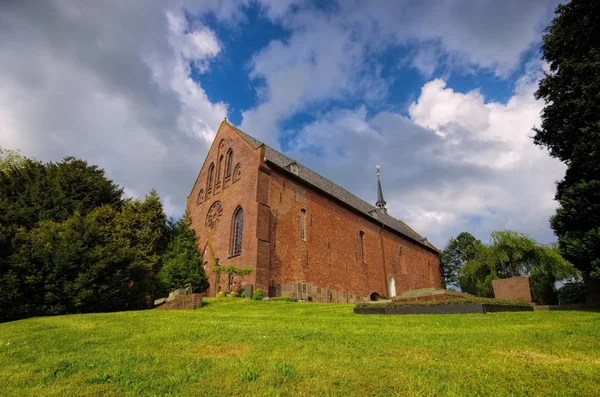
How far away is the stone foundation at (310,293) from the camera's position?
23578 mm

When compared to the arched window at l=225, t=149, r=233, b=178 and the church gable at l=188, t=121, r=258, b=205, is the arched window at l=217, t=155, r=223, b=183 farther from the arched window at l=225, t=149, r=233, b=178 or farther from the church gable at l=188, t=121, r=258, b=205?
the arched window at l=225, t=149, r=233, b=178

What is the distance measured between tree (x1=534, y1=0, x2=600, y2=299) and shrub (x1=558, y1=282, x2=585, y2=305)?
13.5 metres

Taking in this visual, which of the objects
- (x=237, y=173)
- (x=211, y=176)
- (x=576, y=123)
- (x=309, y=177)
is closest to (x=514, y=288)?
(x=576, y=123)

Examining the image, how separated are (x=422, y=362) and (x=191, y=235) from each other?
80.6ft

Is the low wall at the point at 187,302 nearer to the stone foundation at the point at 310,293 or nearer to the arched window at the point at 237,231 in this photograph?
the stone foundation at the point at 310,293

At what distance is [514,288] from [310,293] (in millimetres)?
12738

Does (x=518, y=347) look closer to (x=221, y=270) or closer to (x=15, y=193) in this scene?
(x=221, y=270)

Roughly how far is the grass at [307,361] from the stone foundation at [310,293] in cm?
1432

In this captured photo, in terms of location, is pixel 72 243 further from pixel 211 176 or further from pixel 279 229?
pixel 211 176

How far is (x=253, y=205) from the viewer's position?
24.3 m

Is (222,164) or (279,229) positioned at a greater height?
(222,164)

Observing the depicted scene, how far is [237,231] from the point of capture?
85.0ft

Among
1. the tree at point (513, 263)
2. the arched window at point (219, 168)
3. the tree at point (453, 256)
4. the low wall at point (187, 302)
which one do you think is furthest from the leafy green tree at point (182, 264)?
the tree at point (453, 256)

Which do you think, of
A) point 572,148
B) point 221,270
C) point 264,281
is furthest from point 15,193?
point 572,148
